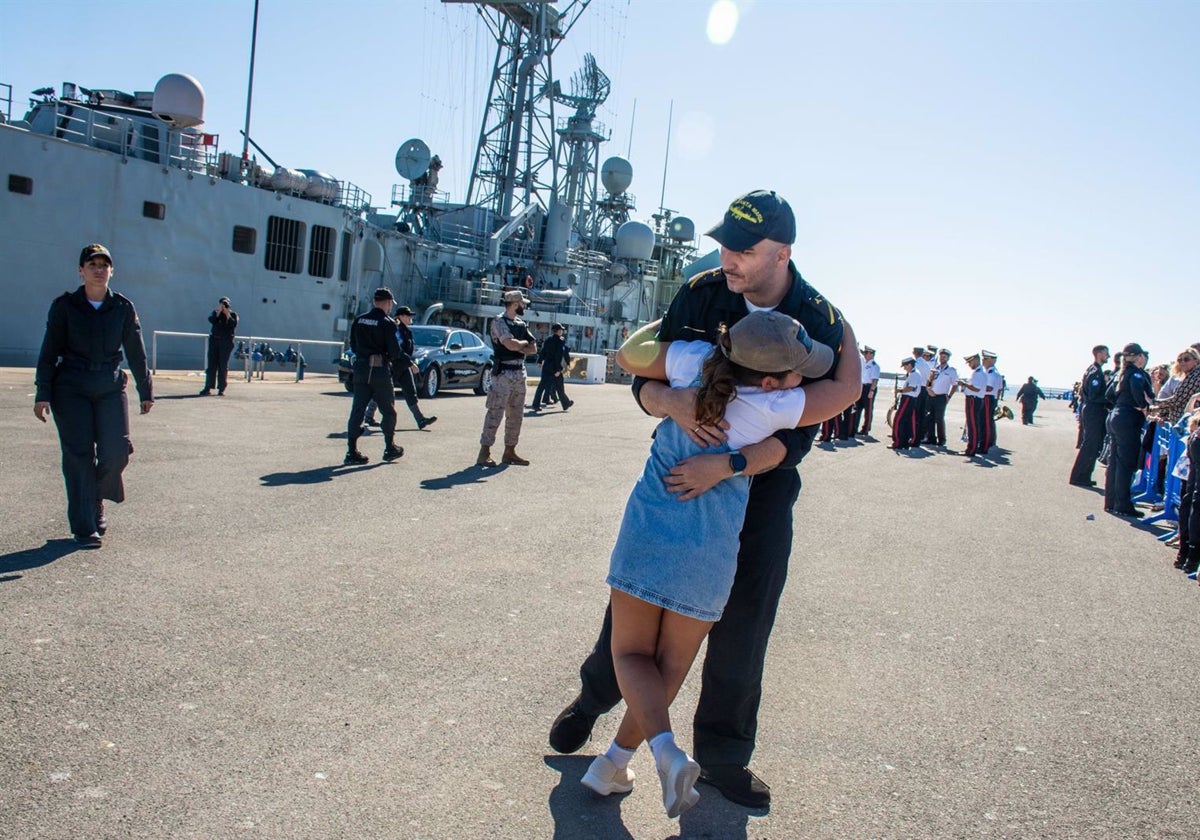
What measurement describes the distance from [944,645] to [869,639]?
1.39 feet

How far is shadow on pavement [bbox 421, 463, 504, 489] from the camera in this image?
8891mm

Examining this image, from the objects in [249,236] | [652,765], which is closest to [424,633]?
[652,765]

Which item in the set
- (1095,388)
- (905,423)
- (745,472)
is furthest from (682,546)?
(905,423)

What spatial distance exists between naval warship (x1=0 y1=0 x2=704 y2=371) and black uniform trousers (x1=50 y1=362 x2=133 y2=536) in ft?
56.4

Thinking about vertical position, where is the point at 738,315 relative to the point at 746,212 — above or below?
below

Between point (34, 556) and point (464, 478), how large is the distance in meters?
4.56

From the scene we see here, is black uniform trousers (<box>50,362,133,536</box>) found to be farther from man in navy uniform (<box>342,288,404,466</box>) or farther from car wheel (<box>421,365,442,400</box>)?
car wheel (<box>421,365,442,400</box>)

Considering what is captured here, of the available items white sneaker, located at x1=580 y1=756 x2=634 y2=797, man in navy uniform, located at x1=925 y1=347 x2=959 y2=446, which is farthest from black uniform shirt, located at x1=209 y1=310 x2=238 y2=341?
white sneaker, located at x1=580 y1=756 x2=634 y2=797

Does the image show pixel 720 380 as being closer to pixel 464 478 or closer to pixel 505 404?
pixel 464 478

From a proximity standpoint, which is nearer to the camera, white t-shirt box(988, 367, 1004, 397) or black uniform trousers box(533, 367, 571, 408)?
white t-shirt box(988, 367, 1004, 397)

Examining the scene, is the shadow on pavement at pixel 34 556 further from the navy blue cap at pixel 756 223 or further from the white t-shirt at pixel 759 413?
the navy blue cap at pixel 756 223

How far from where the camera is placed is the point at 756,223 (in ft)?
9.09

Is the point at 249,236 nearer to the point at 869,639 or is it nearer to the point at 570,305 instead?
the point at 570,305

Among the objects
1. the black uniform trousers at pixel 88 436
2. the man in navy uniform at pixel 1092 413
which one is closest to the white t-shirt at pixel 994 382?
the man in navy uniform at pixel 1092 413
